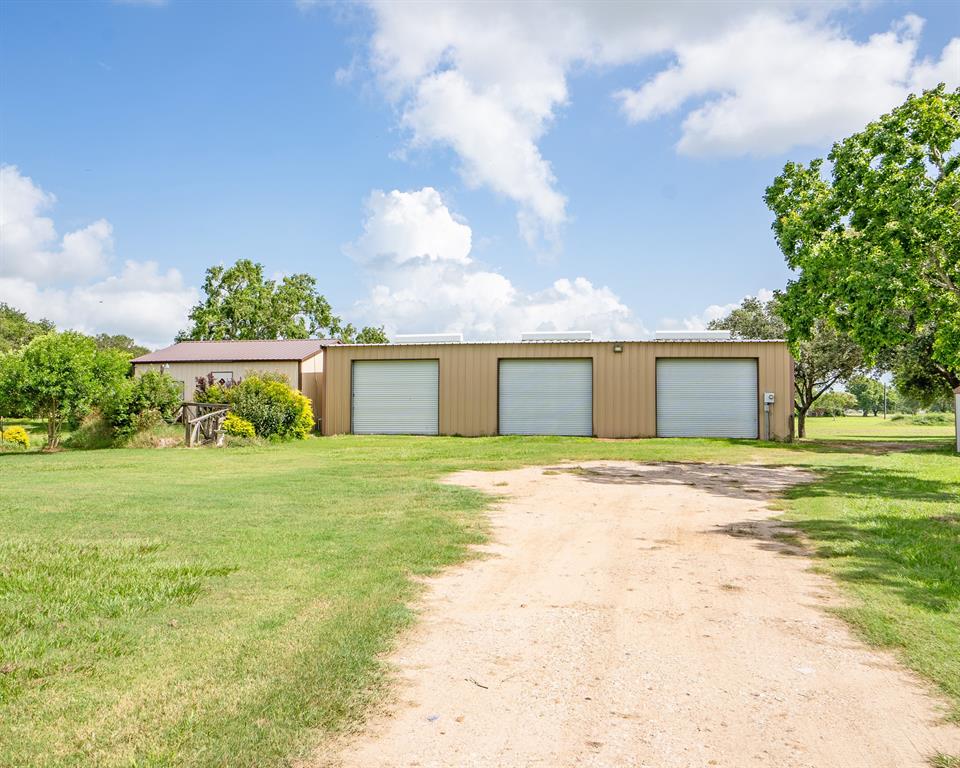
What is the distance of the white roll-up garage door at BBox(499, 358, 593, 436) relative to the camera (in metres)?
28.2

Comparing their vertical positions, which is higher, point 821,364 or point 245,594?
point 821,364

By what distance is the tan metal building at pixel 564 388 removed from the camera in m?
27.2

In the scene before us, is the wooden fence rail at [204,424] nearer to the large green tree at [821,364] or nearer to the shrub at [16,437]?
the shrub at [16,437]

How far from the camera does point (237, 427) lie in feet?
77.9

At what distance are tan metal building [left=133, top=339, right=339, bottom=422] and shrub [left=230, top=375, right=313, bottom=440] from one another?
14.1 ft

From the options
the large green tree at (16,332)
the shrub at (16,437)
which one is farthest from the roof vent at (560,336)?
the large green tree at (16,332)

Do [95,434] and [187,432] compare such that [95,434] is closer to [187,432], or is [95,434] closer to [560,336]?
[187,432]

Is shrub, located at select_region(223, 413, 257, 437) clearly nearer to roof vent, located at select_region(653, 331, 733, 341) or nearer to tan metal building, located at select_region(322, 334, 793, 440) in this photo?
tan metal building, located at select_region(322, 334, 793, 440)

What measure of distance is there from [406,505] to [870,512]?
658 cm

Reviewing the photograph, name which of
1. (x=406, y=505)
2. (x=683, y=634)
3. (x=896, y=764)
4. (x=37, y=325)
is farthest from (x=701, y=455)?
(x=37, y=325)

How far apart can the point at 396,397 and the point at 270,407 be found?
618cm

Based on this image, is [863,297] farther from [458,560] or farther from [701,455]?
[458,560]

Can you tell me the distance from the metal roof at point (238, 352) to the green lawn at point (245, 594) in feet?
62.1

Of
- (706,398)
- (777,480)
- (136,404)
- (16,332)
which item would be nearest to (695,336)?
(706,398)
